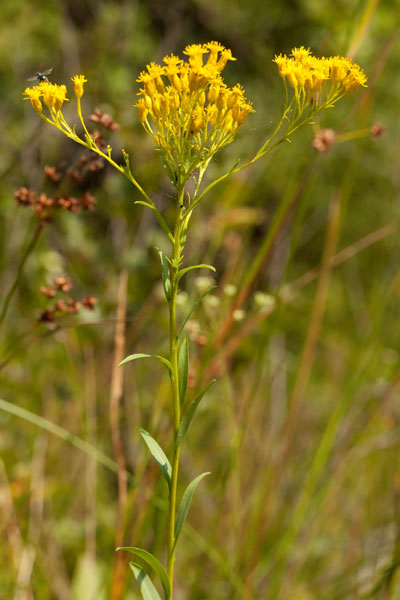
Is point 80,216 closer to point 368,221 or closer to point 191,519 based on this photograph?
point 191,519

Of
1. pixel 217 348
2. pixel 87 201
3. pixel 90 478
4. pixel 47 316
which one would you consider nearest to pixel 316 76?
pixel 87 201

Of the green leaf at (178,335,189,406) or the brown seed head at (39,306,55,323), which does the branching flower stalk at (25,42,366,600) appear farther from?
the brown seed head at (39,306,55,323)

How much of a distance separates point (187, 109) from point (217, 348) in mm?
689

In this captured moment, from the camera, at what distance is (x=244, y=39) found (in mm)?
3699

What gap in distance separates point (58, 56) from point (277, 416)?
2.34m

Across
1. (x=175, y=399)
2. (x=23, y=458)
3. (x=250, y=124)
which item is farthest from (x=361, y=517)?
(x=250, y=124)

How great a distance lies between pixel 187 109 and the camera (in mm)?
796

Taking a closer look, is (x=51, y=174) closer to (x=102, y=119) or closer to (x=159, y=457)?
(x=102, y=119)

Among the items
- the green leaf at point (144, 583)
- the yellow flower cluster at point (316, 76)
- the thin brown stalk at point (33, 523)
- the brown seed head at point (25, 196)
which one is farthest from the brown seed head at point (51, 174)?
the thin brown stalk at point (33, 523)

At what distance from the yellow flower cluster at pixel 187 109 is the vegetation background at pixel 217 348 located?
8.6 inches

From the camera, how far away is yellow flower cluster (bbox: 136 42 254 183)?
30.9 inches

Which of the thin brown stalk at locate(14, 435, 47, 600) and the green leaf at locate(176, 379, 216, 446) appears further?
the thin brown stalk at locate(14, 435, 47, 600)

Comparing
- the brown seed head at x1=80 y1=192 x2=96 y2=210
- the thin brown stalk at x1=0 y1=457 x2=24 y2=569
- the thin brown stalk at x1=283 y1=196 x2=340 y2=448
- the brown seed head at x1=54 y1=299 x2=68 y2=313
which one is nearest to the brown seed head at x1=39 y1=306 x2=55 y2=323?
the brown seed head at x1=54 y1=299 x2=68 y2=313

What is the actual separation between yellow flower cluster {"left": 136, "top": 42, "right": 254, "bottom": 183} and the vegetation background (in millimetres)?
217
